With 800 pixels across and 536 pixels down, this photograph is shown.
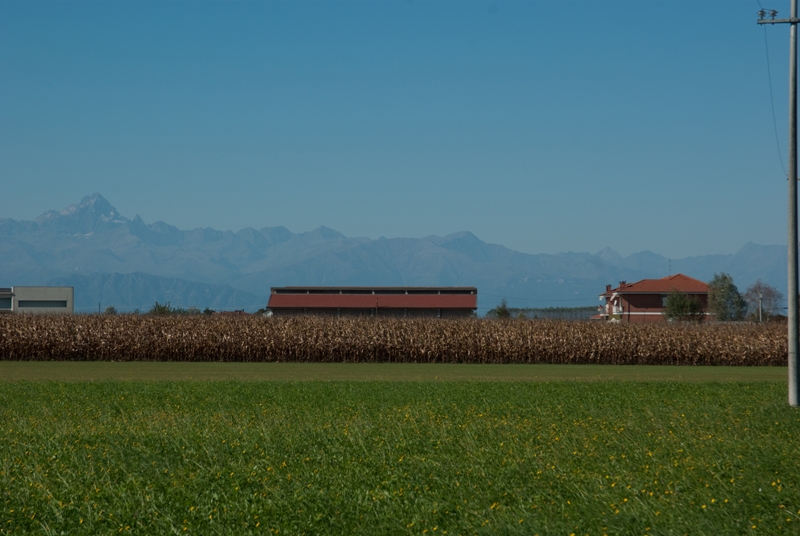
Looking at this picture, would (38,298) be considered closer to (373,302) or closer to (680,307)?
(373,302)

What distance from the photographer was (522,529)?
28.3ft

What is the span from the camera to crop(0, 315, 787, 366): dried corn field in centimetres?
4319

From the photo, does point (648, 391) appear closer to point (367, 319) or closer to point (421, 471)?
point (421, 471)

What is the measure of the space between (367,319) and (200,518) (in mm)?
35614

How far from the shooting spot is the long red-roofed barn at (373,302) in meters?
94.3

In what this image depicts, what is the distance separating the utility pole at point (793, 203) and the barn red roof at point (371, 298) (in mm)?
72792

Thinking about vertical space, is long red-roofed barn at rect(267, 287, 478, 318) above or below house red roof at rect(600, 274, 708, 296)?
below

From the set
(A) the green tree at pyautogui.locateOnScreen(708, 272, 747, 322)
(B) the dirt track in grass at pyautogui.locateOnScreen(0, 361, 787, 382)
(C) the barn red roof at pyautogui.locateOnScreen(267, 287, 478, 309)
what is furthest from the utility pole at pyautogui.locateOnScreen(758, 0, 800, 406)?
(A) the green tree at pyautogui.locateOnScreen(708, 272, 747, 322)

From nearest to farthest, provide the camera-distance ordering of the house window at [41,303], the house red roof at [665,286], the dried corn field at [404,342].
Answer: the dried corn field at [404,342]
the house red roof at [665,286]
the house window at [41,303]

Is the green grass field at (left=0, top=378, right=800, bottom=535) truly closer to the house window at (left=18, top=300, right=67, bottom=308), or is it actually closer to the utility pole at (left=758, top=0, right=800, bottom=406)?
the utility pole at (left=758, top=0, right=800, bottom=406)

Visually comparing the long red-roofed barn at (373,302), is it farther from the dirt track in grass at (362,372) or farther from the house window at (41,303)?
the dirt track in grass at (362,372)

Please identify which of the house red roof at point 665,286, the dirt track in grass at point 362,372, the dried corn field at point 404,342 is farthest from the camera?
the house red roof at point 665,286

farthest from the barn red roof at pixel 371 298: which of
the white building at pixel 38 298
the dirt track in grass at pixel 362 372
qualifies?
the dirt track in grass at pixel 362 372

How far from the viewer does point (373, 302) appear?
99.1 m
